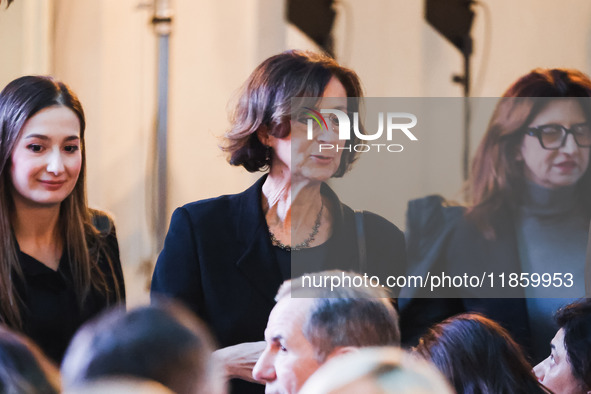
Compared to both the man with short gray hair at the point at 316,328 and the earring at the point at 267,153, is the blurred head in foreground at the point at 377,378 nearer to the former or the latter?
the man with short gray hair at the point at 316,328

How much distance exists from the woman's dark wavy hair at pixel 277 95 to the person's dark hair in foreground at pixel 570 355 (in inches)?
24.6

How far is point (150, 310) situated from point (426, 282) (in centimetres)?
94

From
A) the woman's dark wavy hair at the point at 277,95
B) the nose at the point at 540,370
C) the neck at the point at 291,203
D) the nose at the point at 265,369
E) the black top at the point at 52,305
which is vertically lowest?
the nose at the point at 540,370

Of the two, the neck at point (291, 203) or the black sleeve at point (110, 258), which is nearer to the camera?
the neck at point (291, 203)

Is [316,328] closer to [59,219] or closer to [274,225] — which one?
[274,225]

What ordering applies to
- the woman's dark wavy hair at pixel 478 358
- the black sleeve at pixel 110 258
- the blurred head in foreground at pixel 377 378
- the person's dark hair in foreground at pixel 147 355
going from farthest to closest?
the black sleeve at pixel 110 258
the woman's dark wavy hair at pixel 478 358
the person's dark hair in foreground at pixel 147 355
the blurred head in foreground at pixel 377 378

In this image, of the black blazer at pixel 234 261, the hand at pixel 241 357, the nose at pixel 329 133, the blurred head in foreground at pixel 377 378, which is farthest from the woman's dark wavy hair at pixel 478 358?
the blurred head in foreground at pixel 377 378

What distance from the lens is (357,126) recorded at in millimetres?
1829

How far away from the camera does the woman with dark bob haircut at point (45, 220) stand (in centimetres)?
183

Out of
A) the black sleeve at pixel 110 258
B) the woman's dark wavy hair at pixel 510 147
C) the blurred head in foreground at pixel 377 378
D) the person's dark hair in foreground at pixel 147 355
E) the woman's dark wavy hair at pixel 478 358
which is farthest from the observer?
the black sleeve at pixel 110 258

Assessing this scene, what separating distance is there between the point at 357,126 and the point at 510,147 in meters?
0.37

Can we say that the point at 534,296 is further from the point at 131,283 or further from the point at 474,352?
the point at 131,283

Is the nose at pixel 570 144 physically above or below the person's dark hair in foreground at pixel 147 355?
above

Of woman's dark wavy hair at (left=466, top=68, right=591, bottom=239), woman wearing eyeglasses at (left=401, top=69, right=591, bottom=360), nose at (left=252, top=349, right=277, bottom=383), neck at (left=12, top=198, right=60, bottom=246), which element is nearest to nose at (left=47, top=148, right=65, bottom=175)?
neck at (left=12, top=198, right=60, bottom=246)
